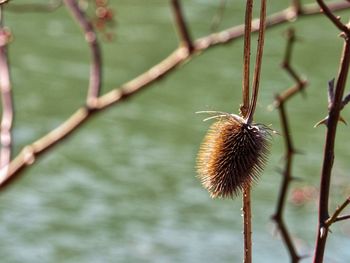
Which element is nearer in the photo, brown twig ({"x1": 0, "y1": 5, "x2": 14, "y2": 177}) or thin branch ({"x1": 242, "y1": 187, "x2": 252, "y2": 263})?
thin branch ({"x1": 242, "y1": 187, "x2": 252, "y2": 263})

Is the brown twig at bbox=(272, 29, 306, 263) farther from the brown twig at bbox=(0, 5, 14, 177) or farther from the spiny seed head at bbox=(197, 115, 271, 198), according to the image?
the brown twig at bbox=(0, 5, 14, 177)

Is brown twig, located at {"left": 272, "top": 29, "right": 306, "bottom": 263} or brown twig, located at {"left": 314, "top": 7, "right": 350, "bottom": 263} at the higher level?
brown twig, located at {"left": 272, "top": 29, "right": 306, "bottom": 263}

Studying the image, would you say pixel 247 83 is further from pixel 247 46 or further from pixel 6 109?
pixel 6 109

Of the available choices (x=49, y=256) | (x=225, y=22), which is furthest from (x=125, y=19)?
(x=49, y=256)

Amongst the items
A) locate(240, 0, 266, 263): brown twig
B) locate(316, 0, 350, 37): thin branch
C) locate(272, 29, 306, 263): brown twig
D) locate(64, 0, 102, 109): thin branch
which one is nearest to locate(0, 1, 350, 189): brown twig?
locate(64, 0, 102, 109): thin branch

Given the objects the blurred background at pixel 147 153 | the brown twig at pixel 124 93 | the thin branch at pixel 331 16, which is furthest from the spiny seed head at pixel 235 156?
the blurred background at pixel 147 153

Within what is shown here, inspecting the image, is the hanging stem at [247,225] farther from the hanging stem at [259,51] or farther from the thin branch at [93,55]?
the thin branch at [93,55]

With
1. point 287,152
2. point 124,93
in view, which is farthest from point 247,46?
point 124,93
